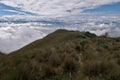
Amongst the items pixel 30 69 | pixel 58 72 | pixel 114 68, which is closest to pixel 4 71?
pixel 30 69

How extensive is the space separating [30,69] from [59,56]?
8.88 feet

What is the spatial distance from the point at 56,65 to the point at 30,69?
172 centimetres

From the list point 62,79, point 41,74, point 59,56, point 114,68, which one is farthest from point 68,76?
point 59,56

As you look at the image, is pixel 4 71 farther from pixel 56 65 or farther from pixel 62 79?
pixel 62 79

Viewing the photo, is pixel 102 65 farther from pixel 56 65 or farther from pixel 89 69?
pixel 56 65

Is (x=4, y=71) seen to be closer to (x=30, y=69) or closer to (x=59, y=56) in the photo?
(x=30, y=69)

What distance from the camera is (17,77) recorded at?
11.0 meters

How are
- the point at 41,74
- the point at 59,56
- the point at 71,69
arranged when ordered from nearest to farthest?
the point at 41,74 → the point at 71,69 → the point at 59,56

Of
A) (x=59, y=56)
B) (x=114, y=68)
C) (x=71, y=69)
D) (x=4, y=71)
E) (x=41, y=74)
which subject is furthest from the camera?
(x=59, y=56)

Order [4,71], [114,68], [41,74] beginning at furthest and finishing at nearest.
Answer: [4,71], [41,74], [114,68]

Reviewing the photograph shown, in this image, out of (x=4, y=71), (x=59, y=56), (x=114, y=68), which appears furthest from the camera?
(x=59, y=56)

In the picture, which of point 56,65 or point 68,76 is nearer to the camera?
point 68,76

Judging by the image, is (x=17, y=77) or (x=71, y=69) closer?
(x=17, y=77)

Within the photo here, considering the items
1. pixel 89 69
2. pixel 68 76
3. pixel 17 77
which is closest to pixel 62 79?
pixel 68 76
